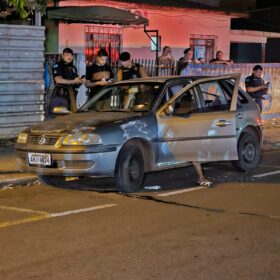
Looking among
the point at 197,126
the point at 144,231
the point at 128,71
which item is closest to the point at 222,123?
the point at 197,126

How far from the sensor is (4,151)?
12.0 metres

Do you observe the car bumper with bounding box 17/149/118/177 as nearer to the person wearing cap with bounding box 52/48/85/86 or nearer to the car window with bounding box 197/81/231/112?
the car window with bounding box 197/81/231/112

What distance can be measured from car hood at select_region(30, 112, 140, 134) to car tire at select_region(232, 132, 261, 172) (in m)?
2.20

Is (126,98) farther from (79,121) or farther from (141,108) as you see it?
(79,121)

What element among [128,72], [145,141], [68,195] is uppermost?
[128,72]

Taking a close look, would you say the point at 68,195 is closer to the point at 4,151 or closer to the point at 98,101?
the point at 98,101

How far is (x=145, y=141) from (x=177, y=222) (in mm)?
1983

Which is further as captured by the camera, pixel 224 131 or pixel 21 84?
pixel 21 84

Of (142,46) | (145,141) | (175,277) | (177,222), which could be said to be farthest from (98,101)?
(142,46)

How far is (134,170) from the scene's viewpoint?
8.66 meters

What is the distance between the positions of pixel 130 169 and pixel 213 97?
2.00 meters

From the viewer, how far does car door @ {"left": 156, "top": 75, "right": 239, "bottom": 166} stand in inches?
352

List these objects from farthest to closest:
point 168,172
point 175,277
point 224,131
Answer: point 168,172
point 224,131
point 175,277

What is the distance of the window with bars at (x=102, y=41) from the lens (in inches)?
704
